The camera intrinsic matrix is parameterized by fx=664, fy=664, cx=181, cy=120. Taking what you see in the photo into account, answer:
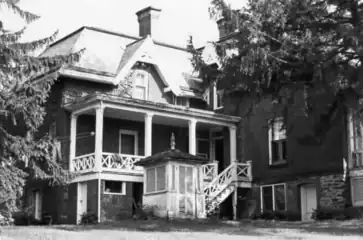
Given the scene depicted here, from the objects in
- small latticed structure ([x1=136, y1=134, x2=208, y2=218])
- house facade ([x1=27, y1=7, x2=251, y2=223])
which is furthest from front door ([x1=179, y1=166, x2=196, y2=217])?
house facade ([x1=27, y1=7, x2=251, y2=223])

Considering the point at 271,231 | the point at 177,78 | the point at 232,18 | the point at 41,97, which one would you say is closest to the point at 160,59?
the point at 177,78

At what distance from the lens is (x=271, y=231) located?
18.4 metres

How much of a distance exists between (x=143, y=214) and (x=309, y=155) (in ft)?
29.5

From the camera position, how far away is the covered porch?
27859 millimetres

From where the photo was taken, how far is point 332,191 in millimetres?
26844

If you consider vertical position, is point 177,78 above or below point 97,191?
above

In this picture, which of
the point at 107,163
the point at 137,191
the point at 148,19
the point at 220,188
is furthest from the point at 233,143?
the point at 148,19

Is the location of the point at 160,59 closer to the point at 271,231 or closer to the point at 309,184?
the point at 309,184

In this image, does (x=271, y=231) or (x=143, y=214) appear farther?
(x=143, y=214)

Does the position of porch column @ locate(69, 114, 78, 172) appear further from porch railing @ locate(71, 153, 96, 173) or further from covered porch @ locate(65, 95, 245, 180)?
porch railing @ locate(71, 153, 96, 173)

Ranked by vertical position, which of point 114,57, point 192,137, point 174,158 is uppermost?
point 114,57

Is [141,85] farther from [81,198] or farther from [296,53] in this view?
[296,53]

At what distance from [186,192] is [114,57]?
35.9 feet

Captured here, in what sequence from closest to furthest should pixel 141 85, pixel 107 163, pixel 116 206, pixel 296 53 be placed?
pixel 296 53 → pixel 116 206 → pixel 107 163 → pixel 141 85
